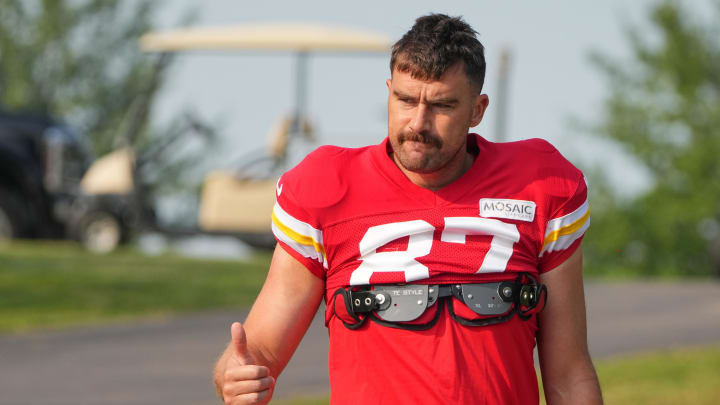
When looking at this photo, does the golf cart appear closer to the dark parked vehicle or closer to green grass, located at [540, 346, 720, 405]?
the dark parked vehicle

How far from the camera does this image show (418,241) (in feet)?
9.92

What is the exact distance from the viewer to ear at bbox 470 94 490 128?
3.08 meters

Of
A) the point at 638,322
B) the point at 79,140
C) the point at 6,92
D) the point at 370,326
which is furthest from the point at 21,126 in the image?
the point at 370,326

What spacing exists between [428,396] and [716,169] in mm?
33841

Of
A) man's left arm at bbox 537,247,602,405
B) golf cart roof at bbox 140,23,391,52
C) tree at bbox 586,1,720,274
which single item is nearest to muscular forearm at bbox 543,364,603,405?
man's left arm at bbox 537,247,602,405

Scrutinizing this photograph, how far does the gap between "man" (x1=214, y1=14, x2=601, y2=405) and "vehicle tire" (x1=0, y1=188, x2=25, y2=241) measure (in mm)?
19420

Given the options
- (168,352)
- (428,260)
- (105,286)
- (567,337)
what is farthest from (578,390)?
(105,286)

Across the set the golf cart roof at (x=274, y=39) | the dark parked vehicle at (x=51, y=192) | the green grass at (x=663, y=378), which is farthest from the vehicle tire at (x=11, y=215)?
the green grass at (x=663, y=378)

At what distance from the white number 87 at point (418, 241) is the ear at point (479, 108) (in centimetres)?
25

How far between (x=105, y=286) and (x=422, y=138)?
12983 mm

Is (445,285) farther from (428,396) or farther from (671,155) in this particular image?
(671,155)

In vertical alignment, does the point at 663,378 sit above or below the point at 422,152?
below

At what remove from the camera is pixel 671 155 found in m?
36.4

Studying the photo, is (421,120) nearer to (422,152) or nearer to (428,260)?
(422,152)
